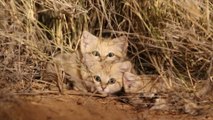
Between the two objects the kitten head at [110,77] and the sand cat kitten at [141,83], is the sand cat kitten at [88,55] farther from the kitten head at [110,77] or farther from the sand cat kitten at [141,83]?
the sand cat kitten at [141,83]

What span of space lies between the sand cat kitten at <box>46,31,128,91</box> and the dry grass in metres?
0.10

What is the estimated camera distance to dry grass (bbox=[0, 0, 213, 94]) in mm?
4742

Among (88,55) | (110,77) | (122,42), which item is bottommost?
(110,77)

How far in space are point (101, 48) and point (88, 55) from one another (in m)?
0.14

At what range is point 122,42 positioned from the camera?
16.9 feet

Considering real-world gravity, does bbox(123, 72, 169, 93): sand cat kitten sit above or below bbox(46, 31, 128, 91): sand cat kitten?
below

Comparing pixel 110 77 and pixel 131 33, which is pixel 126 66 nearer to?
pixel 110 77

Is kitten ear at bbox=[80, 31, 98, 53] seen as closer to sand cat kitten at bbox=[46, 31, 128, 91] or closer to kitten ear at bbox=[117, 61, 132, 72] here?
sand cat kitten at bbox=[46, 31, 128, 91]

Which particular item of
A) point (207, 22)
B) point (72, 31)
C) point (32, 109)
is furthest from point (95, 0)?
point (32, 109)

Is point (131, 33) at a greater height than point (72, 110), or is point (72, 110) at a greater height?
point (131, 33)

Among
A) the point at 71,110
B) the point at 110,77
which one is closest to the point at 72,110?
the point at 71,110

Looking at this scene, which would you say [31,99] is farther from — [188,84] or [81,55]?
[188,84]

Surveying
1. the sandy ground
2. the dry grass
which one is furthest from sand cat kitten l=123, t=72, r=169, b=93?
the sandy ground

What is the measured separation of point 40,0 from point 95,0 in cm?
56
